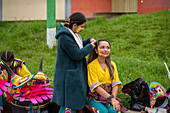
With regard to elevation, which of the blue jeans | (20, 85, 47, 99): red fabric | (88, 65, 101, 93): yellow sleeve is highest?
(88, 65, 101, 93): yellow sleeve

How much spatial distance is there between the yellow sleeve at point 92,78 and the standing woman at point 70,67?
14 centimetres

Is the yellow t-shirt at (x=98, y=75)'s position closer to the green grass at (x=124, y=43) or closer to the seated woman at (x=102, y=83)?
the seated woman at (x=102, y=83)

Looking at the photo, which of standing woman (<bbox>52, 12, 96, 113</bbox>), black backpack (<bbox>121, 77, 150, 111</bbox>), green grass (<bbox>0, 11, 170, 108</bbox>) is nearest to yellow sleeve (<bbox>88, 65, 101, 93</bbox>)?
standing woman (<bbox>52, 12, 96, 113</bbox>)

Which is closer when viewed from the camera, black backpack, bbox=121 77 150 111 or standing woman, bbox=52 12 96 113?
standing woman, bbox=52 12 96 113

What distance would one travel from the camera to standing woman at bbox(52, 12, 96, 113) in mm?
2928

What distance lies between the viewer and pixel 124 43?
309 inches

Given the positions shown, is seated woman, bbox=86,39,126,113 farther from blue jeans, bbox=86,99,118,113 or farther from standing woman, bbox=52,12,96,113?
standing woman, bbox=52,12,96,113

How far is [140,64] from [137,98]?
2431 millimetres

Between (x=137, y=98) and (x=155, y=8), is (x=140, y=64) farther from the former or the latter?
(x=155, y=8)

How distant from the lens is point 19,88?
3371 mm

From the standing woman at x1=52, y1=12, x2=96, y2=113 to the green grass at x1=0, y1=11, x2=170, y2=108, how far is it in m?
1.39

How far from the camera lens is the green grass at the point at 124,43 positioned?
5.58 meters

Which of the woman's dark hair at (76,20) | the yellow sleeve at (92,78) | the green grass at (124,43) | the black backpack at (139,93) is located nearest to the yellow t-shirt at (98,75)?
the yellow sleeve at (92,78)

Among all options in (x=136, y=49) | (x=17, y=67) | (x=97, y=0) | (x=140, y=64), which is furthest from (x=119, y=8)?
(x=17, y=67)
